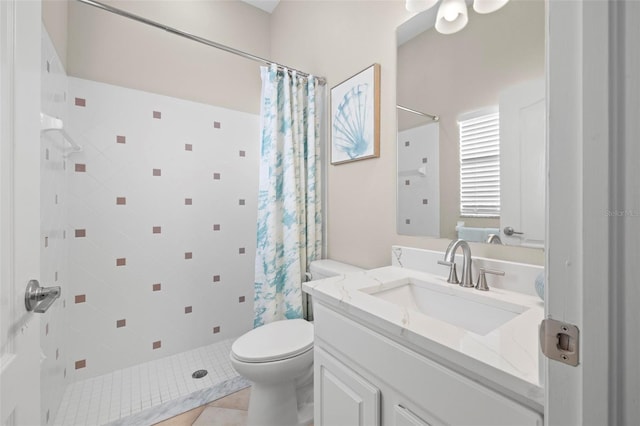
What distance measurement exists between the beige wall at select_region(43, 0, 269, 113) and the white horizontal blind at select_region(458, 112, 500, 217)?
1.77 m

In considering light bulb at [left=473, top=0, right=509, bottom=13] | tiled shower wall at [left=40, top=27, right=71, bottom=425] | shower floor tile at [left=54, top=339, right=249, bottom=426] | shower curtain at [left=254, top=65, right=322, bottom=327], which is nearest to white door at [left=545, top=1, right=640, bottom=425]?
light bulb at [left=473, top=0, right=509, bottom=13]

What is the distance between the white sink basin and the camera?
0.90 m

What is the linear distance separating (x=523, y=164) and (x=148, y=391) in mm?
2212

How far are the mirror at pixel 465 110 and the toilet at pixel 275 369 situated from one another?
77 cm

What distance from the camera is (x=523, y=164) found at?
959 millimetres

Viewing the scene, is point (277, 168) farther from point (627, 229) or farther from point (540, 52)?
point (627, 229)

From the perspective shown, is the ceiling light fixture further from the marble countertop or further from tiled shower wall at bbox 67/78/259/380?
tiled shower wall at bbox 67/78/259/380

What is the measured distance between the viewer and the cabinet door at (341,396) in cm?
79

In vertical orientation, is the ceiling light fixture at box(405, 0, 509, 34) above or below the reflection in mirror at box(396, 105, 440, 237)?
above

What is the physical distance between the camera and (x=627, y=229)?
32 centimetres

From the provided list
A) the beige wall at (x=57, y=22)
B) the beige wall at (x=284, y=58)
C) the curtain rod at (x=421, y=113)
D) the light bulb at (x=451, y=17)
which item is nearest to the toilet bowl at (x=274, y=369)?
the beige wall at (x=284, y=58)

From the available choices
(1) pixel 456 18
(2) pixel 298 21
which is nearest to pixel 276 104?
(2) pixel 298 21

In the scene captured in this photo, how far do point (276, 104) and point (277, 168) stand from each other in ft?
1.32

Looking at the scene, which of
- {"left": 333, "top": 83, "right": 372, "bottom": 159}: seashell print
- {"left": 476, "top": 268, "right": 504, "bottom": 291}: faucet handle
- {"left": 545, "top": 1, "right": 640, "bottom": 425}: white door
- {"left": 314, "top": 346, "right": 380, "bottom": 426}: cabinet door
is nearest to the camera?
{"left": 545, "top": 1, "right": 640, "bottom": 425}: white door
